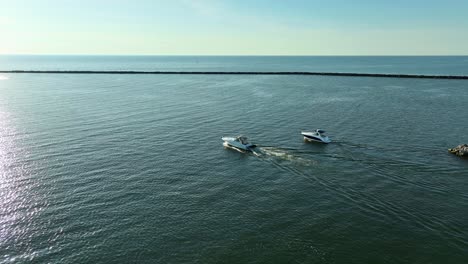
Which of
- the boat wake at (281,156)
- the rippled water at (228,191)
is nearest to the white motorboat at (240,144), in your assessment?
the boat wake at (281,156)

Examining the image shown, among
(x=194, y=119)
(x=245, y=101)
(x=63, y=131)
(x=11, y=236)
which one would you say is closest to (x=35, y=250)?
(x=11, y=236)

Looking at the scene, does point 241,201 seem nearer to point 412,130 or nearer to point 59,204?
point 59,204

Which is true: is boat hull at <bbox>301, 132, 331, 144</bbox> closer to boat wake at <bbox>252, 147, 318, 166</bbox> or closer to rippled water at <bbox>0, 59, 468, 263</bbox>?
rippled water at <bbox>0, 59, 468, 263</bbox>

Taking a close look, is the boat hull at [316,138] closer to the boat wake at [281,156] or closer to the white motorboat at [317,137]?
the white motorboat at [317,137]

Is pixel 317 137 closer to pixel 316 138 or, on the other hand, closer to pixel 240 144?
pixel 316 138

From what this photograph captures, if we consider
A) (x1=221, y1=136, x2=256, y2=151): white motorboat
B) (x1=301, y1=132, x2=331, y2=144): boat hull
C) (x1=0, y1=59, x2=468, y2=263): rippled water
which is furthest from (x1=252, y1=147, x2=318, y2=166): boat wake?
(x1=301, y1=132, x2=331, y2=144): boat hull

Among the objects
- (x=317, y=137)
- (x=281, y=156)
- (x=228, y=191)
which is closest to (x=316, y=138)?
(x=317, y=137)

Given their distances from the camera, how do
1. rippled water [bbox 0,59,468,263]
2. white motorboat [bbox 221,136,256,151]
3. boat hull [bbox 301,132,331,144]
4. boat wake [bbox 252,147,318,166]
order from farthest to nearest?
boat hull [bbox 301,132,331,144], white motorboat [bbox 221,136,256,151], boat wake [bbox 252,147,318,166], rippled water [bbox 0,59,468,263]

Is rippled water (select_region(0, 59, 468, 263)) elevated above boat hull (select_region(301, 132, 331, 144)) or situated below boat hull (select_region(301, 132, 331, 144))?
below
